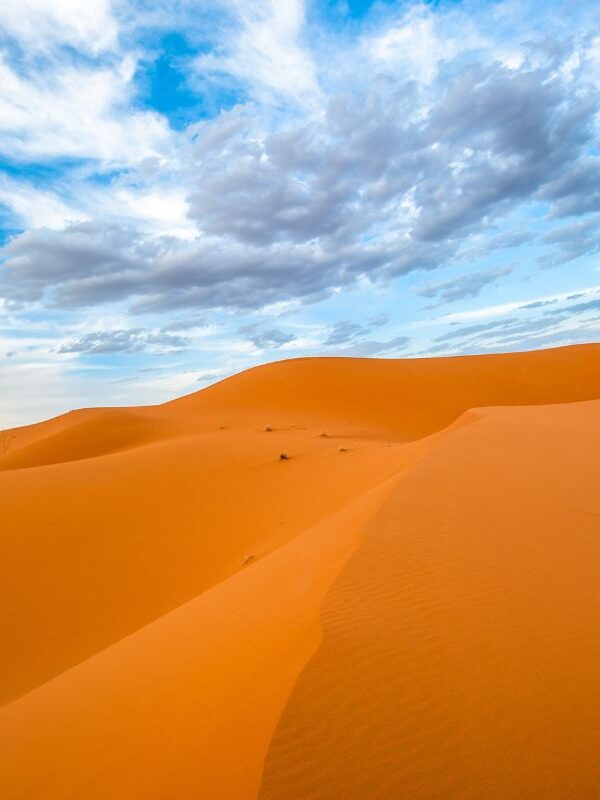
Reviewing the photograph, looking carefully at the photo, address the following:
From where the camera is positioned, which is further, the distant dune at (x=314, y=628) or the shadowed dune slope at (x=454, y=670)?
the distant dune at (x=314, y=628)

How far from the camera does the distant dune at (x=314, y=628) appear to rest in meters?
2.32

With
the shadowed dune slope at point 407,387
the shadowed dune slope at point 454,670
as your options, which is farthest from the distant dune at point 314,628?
the shadowed dune slope at point 407,387

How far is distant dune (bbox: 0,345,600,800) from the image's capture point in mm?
2322

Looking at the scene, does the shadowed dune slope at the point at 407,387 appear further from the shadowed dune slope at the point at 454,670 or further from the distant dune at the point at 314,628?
the shadowed dune slope at the point at 454,670

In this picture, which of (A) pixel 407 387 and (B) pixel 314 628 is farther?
(A) pixel 407 387

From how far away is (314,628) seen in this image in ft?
10.4

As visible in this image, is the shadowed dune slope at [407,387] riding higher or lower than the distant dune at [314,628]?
higher

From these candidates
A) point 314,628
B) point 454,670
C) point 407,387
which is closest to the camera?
point 454,670

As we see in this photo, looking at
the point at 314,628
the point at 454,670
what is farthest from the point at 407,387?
the point at 454,670

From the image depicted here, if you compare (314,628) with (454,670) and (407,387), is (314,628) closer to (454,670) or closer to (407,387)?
(454,670)

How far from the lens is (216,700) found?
2865 mm

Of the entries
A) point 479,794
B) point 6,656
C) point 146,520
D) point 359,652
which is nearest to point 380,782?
point 479,794

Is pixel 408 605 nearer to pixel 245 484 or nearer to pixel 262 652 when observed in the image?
pixel 262 652

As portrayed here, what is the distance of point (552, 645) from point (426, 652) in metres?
0.68
